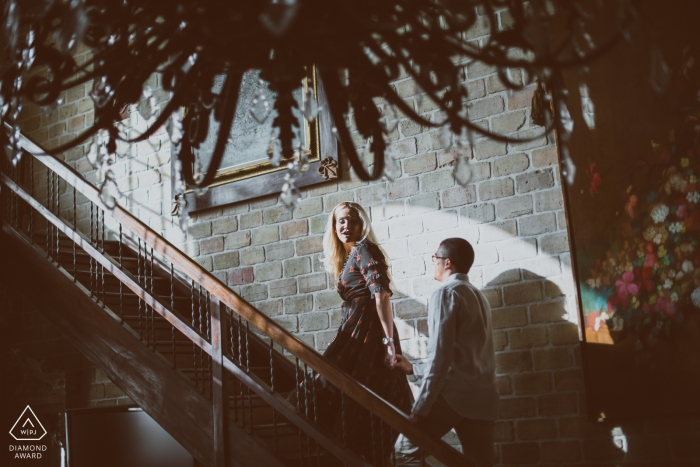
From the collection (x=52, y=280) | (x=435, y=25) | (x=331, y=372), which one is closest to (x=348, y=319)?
(x=331, y=372)

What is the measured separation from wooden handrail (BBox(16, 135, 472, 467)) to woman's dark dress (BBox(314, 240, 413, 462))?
1.11 ft

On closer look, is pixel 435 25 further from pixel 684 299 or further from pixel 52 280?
pixel 52 280

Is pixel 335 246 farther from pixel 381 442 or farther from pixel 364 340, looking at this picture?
pixel 381 442

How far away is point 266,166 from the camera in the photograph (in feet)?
15.3

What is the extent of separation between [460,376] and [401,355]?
21.6 inches

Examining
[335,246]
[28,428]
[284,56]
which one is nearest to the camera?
[284,56]

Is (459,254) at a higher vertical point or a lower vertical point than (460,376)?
higher

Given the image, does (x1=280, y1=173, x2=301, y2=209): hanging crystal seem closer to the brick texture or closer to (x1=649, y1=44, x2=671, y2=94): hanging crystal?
(x1=649, y1=44, x2=671, y2=94): hanging crystal

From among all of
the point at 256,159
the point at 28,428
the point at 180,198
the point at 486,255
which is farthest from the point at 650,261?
the point at 28,428

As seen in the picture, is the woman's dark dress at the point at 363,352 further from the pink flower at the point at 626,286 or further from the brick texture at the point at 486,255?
the pink flower at the point at 626,286

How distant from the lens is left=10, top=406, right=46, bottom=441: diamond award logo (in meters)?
5.23

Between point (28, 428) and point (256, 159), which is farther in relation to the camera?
point (28, 428)

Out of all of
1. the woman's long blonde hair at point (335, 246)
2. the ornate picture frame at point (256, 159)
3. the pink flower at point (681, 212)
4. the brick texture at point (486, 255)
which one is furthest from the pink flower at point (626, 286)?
the ornate picture frame at point (256, 159)

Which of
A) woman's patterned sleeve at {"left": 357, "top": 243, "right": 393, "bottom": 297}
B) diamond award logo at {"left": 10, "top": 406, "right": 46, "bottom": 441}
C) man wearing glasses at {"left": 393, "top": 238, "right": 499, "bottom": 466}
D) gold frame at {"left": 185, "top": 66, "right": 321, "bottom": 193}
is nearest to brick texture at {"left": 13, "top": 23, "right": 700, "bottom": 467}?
gold frame at {"left": 185, "top": 66, "right": 321, "bottom": 193}
